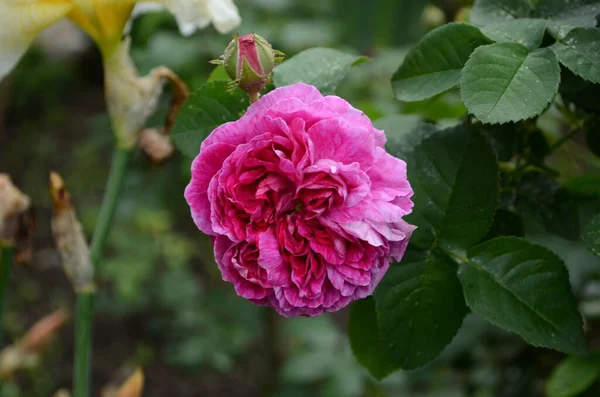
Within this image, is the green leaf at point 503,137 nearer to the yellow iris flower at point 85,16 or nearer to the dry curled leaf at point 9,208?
the yellow iris flower at point 85,16

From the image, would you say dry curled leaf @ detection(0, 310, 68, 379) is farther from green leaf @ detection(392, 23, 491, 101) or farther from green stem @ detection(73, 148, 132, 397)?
green leaf @ detection(392, 23, 491, 101)

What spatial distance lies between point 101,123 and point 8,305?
3.12ft

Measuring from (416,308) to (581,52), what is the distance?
0.21m

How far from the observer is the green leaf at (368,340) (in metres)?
0.53

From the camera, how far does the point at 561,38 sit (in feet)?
1.50

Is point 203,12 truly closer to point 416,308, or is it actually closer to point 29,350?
point 416,308

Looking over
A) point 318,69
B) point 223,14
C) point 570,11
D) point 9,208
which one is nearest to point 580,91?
point 570,11

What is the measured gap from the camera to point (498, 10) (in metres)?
0.51

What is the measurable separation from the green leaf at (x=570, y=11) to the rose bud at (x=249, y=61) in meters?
0.22

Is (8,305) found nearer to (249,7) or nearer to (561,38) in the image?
(249,7)

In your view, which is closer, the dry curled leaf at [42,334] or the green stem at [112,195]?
the green stem at [112,195]

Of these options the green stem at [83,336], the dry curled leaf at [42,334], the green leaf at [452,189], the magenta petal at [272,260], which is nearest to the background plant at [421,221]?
the green leaf at [452,189]

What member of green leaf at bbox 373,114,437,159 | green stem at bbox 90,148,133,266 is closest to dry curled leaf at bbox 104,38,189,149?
green stem at bbox 90,148,133,266

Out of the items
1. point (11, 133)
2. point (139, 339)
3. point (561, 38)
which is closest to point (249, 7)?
point (139, 339)
